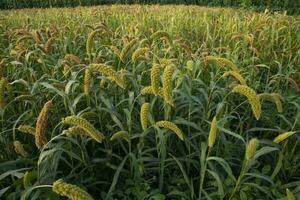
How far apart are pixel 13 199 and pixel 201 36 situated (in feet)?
12.9

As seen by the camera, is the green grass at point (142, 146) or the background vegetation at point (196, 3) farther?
the background vegetation at point (196, 3)

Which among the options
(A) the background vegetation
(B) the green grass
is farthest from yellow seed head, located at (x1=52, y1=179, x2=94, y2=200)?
(A) the background vegetation

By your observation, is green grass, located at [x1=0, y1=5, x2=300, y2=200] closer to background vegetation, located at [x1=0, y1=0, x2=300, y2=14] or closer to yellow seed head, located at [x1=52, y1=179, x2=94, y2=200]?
yellow seed head, located at [x1=52, y1=179, x2=94, y2=200]

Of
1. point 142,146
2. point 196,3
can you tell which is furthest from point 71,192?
point 196,3

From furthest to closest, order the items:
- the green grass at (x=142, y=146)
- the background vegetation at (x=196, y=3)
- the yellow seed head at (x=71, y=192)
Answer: the background vegetation at (x=196, y=3)
the green grass at (x=142, y=146)
the yellow seed head at (x=71, y=192)

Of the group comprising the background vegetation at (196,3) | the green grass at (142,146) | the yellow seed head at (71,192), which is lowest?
the green grass at (142,146)

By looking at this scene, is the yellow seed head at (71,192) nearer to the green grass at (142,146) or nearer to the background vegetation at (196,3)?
the green grass at (142,146)

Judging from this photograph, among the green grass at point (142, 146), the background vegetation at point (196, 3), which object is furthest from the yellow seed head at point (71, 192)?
the background vegetation at point (196, 3)

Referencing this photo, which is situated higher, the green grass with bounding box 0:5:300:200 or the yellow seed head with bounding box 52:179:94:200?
the yellow seed head with bounding box 52:179:94:200

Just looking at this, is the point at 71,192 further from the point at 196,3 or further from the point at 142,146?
the point at 196,3

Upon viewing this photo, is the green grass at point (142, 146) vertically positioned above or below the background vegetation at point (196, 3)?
below

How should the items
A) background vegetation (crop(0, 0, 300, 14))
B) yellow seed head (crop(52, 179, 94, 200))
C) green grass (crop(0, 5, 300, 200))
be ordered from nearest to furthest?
yellow seed head (crop(52, 179, 94, 200)), green grass (crop(0, 5, 300, 200)), background vegetation (crop(0, 0, 300, 14))

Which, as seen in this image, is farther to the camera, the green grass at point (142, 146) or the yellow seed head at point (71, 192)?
the green grass at point (142, 146)

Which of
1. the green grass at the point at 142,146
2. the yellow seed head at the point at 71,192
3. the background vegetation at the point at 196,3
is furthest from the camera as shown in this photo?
the background vegetation at the point at 196,3
